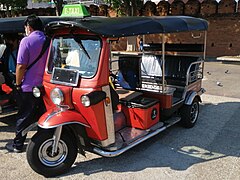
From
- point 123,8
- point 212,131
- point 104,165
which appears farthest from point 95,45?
point 123,8

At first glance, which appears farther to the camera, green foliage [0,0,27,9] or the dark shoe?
green foliage [0,0,27,9]

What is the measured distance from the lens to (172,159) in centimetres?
407

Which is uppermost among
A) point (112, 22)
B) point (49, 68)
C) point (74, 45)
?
point (112, 22)

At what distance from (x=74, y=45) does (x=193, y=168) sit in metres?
2.41

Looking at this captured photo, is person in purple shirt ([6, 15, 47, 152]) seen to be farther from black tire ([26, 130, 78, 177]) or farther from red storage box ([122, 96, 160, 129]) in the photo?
red storage box ([122, 96, 160, 129])

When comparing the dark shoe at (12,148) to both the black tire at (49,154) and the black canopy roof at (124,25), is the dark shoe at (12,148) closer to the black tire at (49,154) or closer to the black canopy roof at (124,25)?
the black tire at (49,154)

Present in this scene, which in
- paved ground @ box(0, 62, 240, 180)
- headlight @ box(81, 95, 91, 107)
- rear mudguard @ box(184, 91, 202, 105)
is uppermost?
headlight @ box(81, 95, 91, 107)

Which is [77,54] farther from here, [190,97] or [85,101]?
[190,97]

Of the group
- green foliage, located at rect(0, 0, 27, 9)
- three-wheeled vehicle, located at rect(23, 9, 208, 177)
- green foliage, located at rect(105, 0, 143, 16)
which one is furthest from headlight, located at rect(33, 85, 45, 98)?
green foliage, located at rect(0, 0, 27, 9)

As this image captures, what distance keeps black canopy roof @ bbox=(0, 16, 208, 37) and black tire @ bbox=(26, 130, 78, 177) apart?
4.72 feet

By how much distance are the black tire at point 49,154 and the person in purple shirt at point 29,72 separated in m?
0.56

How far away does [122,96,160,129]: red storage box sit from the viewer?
165 inches

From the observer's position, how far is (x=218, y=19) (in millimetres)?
14406

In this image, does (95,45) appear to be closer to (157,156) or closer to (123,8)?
(157,156)
